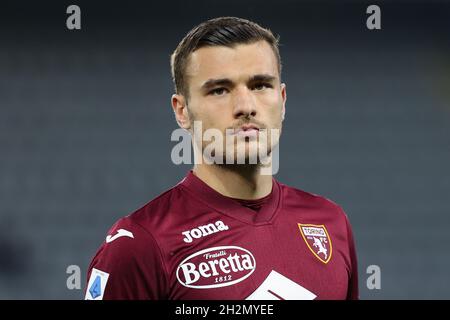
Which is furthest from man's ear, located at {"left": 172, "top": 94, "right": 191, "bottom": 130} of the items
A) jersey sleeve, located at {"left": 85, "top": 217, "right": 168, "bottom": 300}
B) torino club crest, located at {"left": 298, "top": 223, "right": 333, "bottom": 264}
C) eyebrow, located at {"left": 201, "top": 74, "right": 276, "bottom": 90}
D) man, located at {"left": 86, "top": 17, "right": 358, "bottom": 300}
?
torino club crest, located at {"left": 298, "top": 223, "right": 333, "bottom": 264}

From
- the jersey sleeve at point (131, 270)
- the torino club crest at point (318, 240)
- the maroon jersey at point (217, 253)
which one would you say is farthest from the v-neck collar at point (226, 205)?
the jersey sleeve at point (131, 270)

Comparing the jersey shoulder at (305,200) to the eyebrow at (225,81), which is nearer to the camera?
the eyebrow at (225,81)

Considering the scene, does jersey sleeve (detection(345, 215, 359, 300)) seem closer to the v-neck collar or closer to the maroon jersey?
the maroon jersey

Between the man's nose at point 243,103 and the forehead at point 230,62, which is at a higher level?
the forehead at point 230,62

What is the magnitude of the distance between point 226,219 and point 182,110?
1.26 feet

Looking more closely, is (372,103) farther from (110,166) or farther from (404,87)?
(110,166)

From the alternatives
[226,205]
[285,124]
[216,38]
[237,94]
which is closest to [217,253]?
[226,205]

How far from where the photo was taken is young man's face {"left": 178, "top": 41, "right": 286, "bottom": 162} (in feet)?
7.20

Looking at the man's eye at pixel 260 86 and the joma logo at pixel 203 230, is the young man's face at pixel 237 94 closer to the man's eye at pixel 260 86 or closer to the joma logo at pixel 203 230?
the man's eye at pixel 260 86

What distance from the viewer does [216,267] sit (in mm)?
2188

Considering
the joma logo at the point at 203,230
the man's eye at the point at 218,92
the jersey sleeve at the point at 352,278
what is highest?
the man's eye at the point at 218,92

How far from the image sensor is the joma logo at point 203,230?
2.23 metres

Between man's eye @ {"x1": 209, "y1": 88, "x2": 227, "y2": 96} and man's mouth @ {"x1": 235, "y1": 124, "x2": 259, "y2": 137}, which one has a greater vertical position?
man's eye @ {"x1": 209, "y1": 88, "x2": 227, "y2": 96}

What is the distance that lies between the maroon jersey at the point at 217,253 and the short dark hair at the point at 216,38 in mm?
Result: 336
